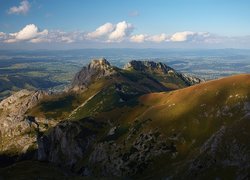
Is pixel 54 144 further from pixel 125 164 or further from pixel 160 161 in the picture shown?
pixel 160 161

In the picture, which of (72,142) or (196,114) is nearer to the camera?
(196,114)

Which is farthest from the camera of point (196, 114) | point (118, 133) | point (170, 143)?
point (118, 133)

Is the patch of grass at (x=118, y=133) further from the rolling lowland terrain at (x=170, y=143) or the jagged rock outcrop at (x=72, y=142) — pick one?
the jagged rock outcrop at (x=72, y=142)

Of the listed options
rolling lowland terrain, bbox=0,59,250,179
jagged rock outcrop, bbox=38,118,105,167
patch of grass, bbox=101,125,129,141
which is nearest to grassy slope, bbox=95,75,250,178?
rolling lowland terrain, bbox=0,59,250,179

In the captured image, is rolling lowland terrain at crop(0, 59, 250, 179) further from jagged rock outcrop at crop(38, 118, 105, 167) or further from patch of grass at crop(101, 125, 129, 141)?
patch of grass at crop(101, 125, 129, 141)

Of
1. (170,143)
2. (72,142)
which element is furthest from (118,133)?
(170,143)

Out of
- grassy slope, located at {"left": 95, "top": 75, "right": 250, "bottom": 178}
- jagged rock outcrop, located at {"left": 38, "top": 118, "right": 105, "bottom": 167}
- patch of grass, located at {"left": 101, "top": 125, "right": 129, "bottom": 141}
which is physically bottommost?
jagged rock outcrop, located at {"left": 38, "top": 118, "right": 105, "bottom": 167}

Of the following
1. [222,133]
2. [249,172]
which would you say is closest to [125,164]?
[222,133]

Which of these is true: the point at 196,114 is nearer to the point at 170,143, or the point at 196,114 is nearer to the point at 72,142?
the point at 170,143

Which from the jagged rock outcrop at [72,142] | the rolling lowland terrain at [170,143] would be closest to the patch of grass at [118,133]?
the rolling lowland terrain at [170,143]

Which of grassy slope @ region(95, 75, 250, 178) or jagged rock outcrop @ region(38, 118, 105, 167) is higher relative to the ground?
grassy slope @ region(95, 75, 250, 178)

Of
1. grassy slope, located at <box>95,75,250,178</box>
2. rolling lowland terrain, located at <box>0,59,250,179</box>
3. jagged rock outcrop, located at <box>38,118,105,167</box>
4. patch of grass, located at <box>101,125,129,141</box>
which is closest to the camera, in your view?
rolling lowland terrain, located at <box>0,59,250,179</box>
